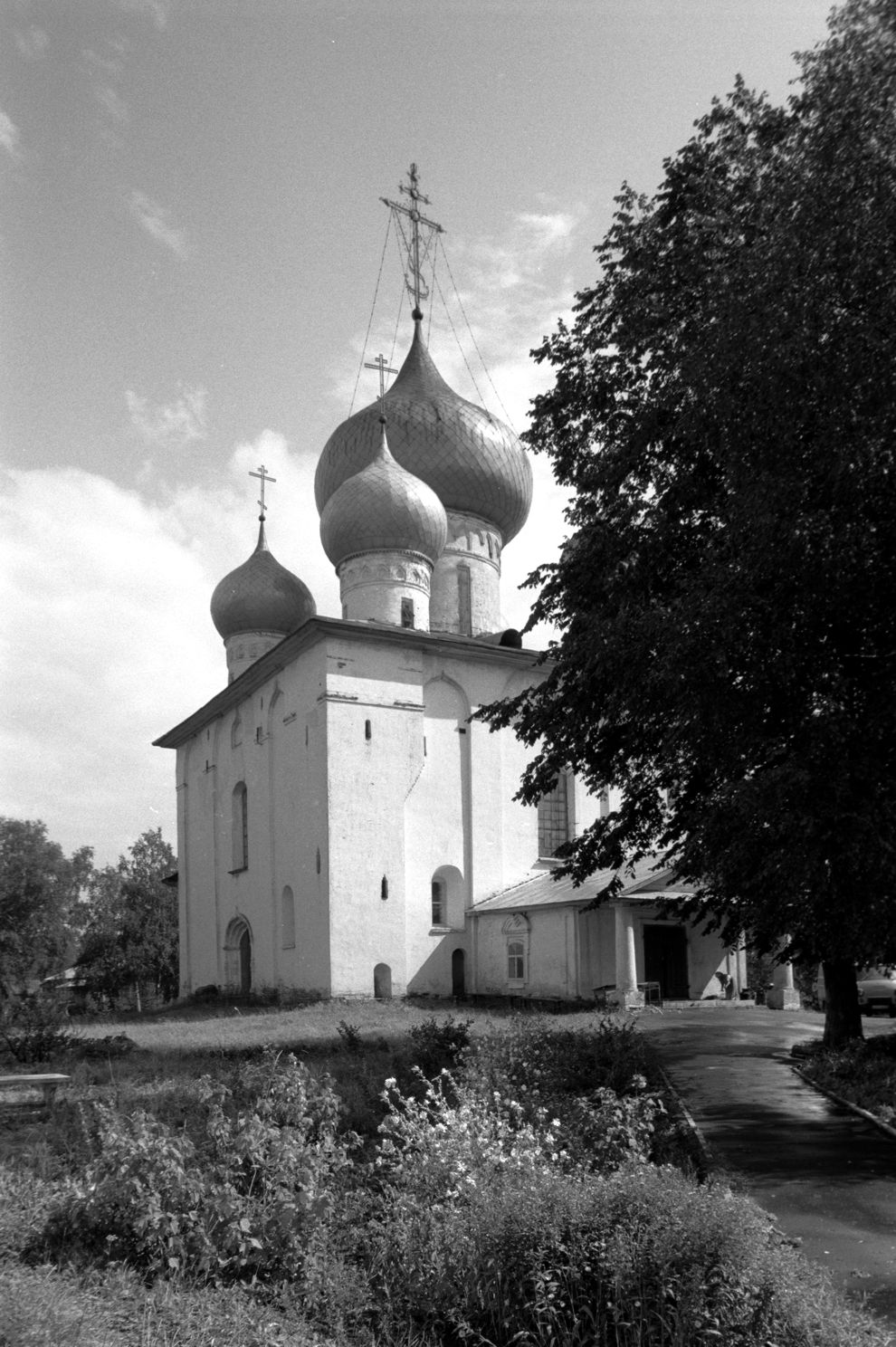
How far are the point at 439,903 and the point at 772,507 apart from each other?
2037 centimetres

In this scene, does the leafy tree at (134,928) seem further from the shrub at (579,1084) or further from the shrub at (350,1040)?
the shrub at (579,1084)

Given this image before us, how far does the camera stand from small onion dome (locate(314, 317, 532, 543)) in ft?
113

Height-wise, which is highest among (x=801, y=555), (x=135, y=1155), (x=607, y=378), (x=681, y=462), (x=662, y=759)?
(x=607, y=378)

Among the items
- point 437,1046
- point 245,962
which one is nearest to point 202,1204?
point 437,1046

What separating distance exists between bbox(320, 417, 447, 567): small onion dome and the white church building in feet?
0.17

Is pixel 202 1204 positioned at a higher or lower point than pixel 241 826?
lower

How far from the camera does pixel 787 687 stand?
38.4ft

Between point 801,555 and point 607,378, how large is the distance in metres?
5.61

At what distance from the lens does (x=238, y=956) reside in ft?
111

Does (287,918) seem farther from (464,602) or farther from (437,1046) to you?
(437,1046)

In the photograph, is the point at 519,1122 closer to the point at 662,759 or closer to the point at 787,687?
the point at 787,687

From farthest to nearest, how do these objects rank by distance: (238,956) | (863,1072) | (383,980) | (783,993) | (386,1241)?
(238,956), (383,980), (783,993), (863,1072), (386,1241)

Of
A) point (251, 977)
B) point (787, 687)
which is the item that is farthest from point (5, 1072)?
point (251, 977)

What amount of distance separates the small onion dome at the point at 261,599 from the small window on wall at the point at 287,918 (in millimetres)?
10640
